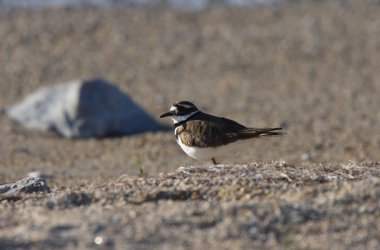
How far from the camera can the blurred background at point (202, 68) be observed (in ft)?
45.7

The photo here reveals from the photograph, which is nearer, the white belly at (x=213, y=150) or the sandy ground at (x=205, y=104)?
the sandy ground at (x=205, y=104)

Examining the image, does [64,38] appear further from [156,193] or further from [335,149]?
[156,193]

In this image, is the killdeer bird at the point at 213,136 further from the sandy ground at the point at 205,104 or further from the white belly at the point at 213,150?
the sandy ground at the point at 205,104

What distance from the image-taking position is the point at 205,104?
16.8m

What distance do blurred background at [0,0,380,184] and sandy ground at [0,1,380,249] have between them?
4cm

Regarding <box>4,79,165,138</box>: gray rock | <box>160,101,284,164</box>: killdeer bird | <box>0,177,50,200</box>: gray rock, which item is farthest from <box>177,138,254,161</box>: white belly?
<box>4,79,165,138</box>: gray rock

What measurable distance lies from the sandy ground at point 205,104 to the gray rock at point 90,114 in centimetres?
27

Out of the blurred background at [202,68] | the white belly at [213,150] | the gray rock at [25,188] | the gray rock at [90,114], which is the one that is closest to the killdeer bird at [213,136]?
the white belly at [213,150]

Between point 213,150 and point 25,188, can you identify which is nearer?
point 25,188

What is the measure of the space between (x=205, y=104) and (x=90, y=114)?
8.58 ft

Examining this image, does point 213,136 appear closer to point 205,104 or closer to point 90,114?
point 90,114

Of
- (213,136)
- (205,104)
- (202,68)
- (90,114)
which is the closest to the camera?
(213,136)

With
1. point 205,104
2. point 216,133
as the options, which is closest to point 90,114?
point 205,104

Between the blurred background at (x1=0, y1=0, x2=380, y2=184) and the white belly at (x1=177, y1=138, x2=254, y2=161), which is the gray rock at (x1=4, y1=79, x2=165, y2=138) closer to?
the blurred background at (x1=0, y1=0, x2=380, y2=184)
